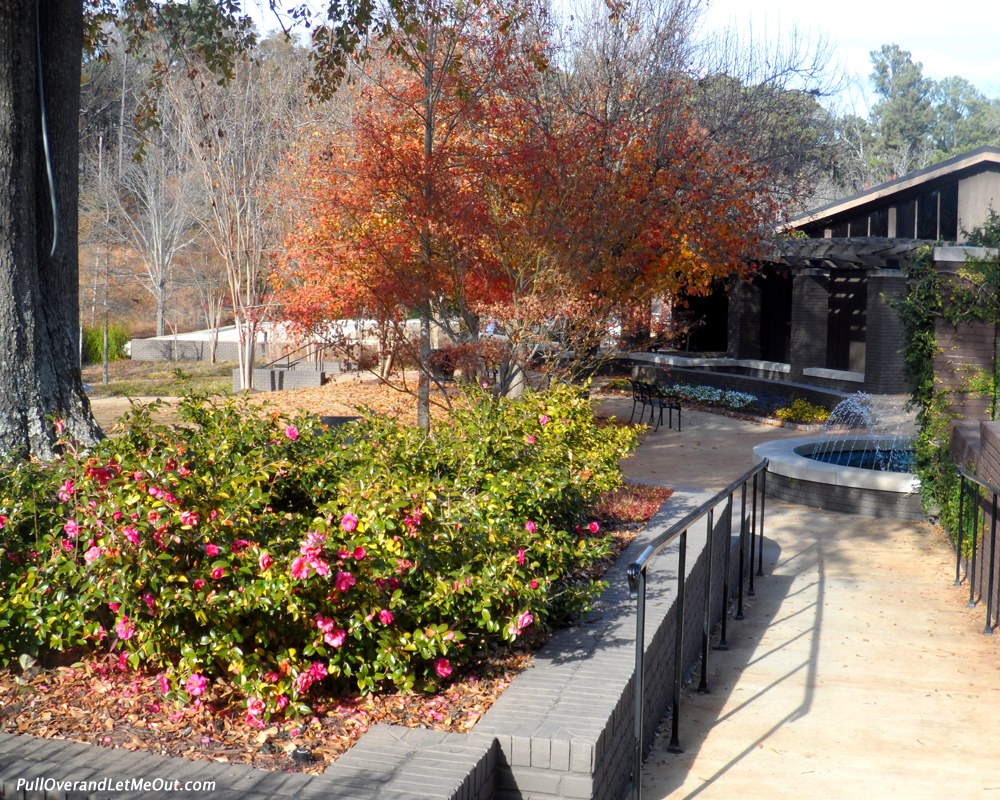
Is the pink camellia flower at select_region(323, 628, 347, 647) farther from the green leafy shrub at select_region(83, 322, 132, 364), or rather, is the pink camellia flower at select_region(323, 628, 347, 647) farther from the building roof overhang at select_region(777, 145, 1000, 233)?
the green leafy shrub at select_region(83, 322, 132, 364)

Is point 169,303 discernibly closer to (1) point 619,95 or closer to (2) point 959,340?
(1) point 619,95

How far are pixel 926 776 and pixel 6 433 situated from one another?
507 cm

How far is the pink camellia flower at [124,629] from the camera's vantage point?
3.29 m

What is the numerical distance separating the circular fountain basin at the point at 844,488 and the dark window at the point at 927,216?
10.4m

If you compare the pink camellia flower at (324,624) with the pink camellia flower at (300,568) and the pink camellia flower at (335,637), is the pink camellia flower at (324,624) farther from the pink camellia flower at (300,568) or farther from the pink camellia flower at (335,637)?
the pink camellia flower at (300,568)

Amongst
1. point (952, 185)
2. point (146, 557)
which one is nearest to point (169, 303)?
point (952, 185)

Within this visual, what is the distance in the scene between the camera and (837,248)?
15914mm

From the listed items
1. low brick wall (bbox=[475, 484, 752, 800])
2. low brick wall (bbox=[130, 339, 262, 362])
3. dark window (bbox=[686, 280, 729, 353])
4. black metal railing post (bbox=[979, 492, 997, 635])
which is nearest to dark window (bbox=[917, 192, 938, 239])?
dark window (bbox=[686, 280, 729, 353])

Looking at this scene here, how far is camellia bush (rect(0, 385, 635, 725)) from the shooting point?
10.8 feet

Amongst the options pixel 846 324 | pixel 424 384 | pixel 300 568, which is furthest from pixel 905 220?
pixel 300 568

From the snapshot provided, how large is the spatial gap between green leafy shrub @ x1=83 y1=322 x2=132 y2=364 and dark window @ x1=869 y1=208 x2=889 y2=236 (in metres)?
25.5

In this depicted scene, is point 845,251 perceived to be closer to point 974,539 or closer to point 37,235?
point 974,539

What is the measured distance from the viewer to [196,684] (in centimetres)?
321

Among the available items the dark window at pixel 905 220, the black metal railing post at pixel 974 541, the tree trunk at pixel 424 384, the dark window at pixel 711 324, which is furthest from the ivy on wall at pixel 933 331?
the dark window at pixel 711 324
